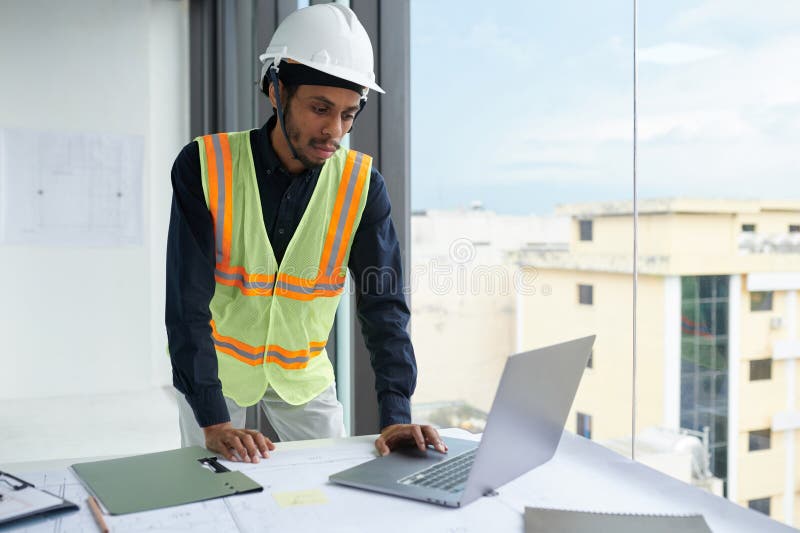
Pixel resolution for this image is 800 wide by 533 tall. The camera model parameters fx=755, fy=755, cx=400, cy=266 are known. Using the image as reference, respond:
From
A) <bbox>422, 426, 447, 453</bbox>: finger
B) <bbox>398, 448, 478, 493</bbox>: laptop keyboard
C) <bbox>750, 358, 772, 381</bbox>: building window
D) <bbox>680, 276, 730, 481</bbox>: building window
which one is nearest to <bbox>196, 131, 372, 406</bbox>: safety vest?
<bbox>422, 426, 447, 453</bbox>: finger

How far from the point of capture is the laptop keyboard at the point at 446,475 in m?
1.20

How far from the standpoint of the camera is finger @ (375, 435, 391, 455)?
4.54 ft

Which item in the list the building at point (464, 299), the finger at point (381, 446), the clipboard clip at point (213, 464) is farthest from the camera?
the building at point (464, 299)

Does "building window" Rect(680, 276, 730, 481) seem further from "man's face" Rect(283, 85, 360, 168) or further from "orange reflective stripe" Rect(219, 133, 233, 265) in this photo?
"orange reflective stripe" Rect(219, 133, 233, 265)

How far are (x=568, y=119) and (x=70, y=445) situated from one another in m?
2.88

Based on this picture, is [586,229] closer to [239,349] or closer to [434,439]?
[434,439]

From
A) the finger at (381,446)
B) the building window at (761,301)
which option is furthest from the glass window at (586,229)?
the finger at (381,446)

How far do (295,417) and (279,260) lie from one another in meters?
0.40

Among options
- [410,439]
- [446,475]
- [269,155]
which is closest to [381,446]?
[410,439]

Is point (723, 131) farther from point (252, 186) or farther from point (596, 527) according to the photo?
point (252, 186)

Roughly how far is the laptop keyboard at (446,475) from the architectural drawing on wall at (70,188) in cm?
382

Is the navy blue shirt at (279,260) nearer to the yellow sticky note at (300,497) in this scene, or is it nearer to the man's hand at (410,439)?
the man's hand at (410,439)

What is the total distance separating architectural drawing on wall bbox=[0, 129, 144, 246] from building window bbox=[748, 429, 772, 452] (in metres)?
4.06

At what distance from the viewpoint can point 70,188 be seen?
4.54m
